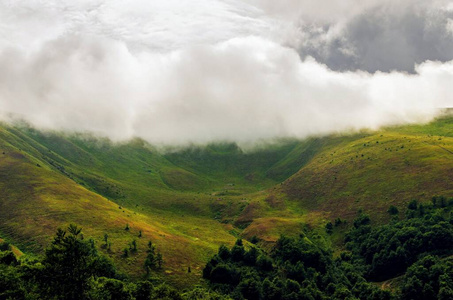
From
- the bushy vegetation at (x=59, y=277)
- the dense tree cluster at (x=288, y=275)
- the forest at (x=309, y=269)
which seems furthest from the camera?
the dense tree cluster at (x=288, y=275)

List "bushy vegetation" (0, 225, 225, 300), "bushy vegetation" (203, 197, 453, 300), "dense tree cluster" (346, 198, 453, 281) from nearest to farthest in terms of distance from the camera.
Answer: "bushy vegetation" (0, 225, 225, 300) → "bushy vegetation" (203, 197, 453, 300) → "dense tree cluster" (346, 198, 453, 281)

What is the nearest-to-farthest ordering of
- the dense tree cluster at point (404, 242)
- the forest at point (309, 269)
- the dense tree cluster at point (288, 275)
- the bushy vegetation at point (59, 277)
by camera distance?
the bushy vegetation at point (59, 277)
the forest at point (309, 269)
the dense tree cluster at point (288, 275)
the dense tree cluster at point (404, 242)

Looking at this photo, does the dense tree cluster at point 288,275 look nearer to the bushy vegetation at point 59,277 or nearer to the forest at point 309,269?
the forest at point 309,269

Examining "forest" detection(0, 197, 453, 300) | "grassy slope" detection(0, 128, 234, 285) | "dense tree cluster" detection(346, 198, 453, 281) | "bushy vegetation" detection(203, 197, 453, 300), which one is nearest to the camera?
"forest" detection(0, 197, 453, 300)

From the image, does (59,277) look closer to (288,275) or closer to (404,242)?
(288,275)

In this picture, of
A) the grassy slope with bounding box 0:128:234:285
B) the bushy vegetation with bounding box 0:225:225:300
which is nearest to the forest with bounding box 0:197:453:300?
the bushy vegetation with bounding box 0:225:225:300

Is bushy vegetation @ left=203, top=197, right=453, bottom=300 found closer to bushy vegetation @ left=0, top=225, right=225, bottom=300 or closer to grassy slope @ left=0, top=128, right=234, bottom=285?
grassy slope @ left=0, top=128, right=234, bottom=285

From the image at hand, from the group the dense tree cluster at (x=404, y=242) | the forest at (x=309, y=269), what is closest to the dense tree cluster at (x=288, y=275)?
Result: the forest at (x=309, y=269)

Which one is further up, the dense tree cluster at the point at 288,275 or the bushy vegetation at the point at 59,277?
the bushy vegetation at the point at 59,277

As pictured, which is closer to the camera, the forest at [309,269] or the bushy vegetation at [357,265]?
the forest at [309,269]

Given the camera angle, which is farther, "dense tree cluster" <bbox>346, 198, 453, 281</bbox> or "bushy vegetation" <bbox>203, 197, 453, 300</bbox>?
"dense tree cluster" <bbox>346, 198, 453, 281</bbox>

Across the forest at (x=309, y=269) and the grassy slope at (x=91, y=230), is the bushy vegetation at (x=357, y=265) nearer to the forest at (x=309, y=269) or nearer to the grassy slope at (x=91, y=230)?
the forest at (x=309, y=269)

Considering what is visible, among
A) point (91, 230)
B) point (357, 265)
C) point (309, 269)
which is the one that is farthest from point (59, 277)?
point (357, 265)

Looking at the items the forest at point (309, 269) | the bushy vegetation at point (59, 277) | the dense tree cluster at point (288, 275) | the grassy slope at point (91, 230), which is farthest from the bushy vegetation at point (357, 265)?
the bushy vegetation at point (59, 277)
